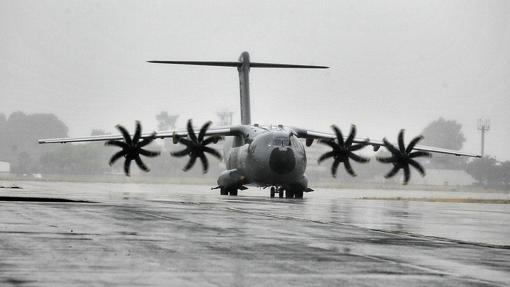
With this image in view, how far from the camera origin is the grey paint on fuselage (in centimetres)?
4866

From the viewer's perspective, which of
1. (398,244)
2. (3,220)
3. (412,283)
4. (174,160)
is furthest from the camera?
(174,160)

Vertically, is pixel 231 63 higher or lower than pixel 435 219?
higher

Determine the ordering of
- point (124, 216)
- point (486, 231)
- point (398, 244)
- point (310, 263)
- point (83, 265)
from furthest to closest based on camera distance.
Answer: point (124, 216) < point (486, 231) < point (398, 244) < point (310, 263) < point (83, 265)

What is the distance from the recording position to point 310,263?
1405 cm

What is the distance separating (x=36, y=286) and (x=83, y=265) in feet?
7.17

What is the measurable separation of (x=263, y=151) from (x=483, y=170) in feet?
367

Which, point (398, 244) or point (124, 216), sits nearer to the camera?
Result: point (398, 244)

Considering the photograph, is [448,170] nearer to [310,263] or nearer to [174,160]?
[174,160]

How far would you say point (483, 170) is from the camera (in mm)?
153375

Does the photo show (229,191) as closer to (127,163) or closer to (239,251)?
(127,163)

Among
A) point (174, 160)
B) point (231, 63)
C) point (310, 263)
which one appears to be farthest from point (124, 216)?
point (174, 160)

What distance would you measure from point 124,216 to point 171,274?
13.5 m

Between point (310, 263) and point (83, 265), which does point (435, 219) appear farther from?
point (83, 265)

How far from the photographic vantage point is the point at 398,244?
722 inches
